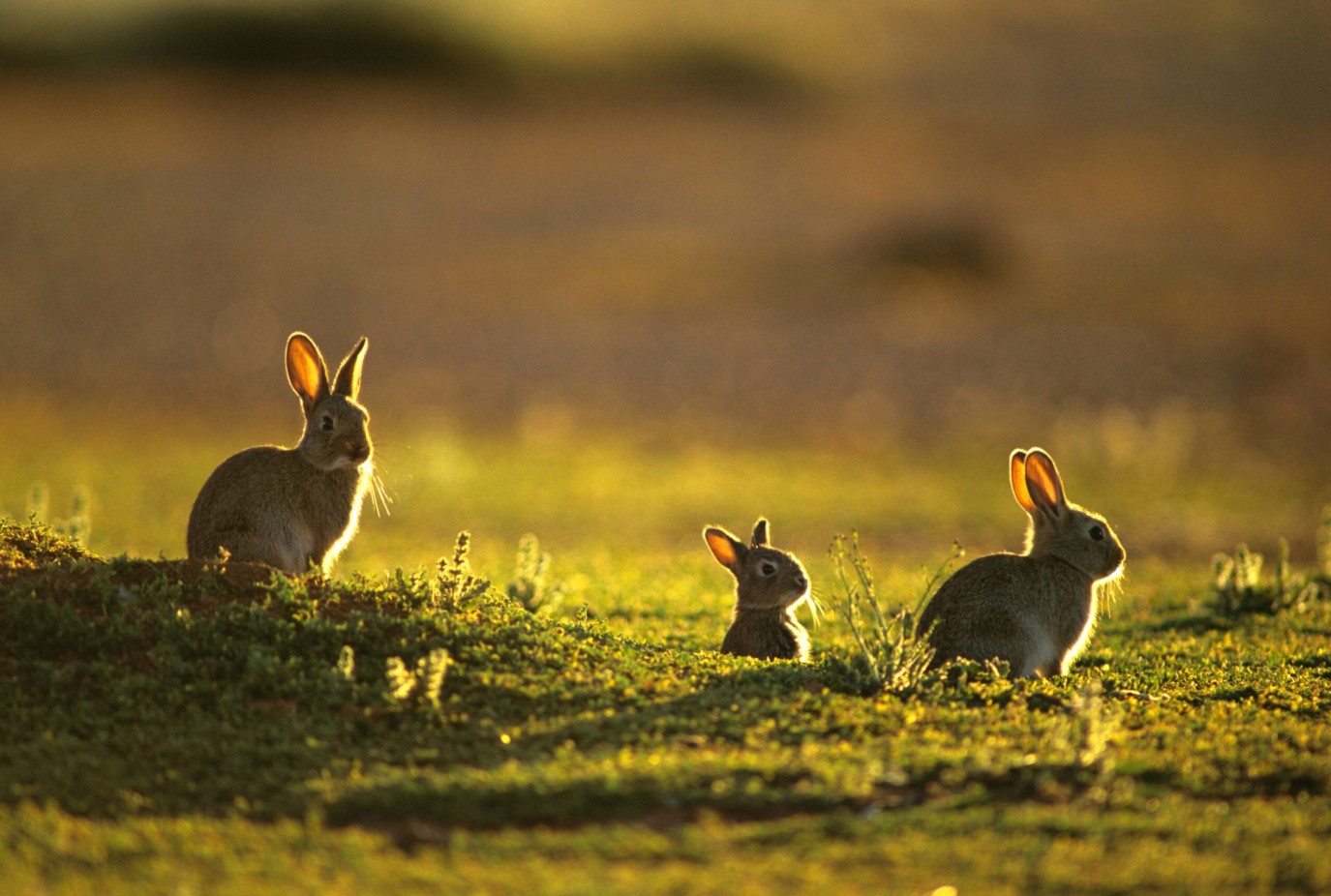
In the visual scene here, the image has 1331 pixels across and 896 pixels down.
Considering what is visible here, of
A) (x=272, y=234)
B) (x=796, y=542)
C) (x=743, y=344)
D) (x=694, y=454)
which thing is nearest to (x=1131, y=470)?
(x=694, y=454)

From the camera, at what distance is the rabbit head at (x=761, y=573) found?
418 inches

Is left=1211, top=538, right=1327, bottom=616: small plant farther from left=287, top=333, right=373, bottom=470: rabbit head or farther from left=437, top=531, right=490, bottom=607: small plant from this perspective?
left=287, top=333, right=373, bottom=470: rabbit head

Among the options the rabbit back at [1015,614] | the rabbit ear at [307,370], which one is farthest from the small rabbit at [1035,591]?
the rabbit ear at [307,370]

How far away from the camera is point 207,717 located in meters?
7.67

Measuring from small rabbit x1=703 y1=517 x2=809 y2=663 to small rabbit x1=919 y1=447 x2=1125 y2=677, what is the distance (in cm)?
109

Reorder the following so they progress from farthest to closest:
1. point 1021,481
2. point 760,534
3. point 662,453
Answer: point 662,453 → point 760,534 → point 1021,481

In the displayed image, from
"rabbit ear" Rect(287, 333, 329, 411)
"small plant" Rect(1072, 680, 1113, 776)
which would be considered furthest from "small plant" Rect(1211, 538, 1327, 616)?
"rabbit ear" Rect(287, 333, 329, 411)

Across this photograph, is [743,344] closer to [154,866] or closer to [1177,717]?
[1177,717]

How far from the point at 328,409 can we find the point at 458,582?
1596 millimetres

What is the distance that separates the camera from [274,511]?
9.66 meters

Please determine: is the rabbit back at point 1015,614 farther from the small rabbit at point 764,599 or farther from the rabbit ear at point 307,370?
the rabbit ear at point 307,370

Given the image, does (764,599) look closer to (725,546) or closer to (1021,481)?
(725,546)

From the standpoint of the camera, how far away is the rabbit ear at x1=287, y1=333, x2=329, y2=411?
10.2m

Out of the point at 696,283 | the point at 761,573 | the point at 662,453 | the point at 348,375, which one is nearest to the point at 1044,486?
the point at 761,573
